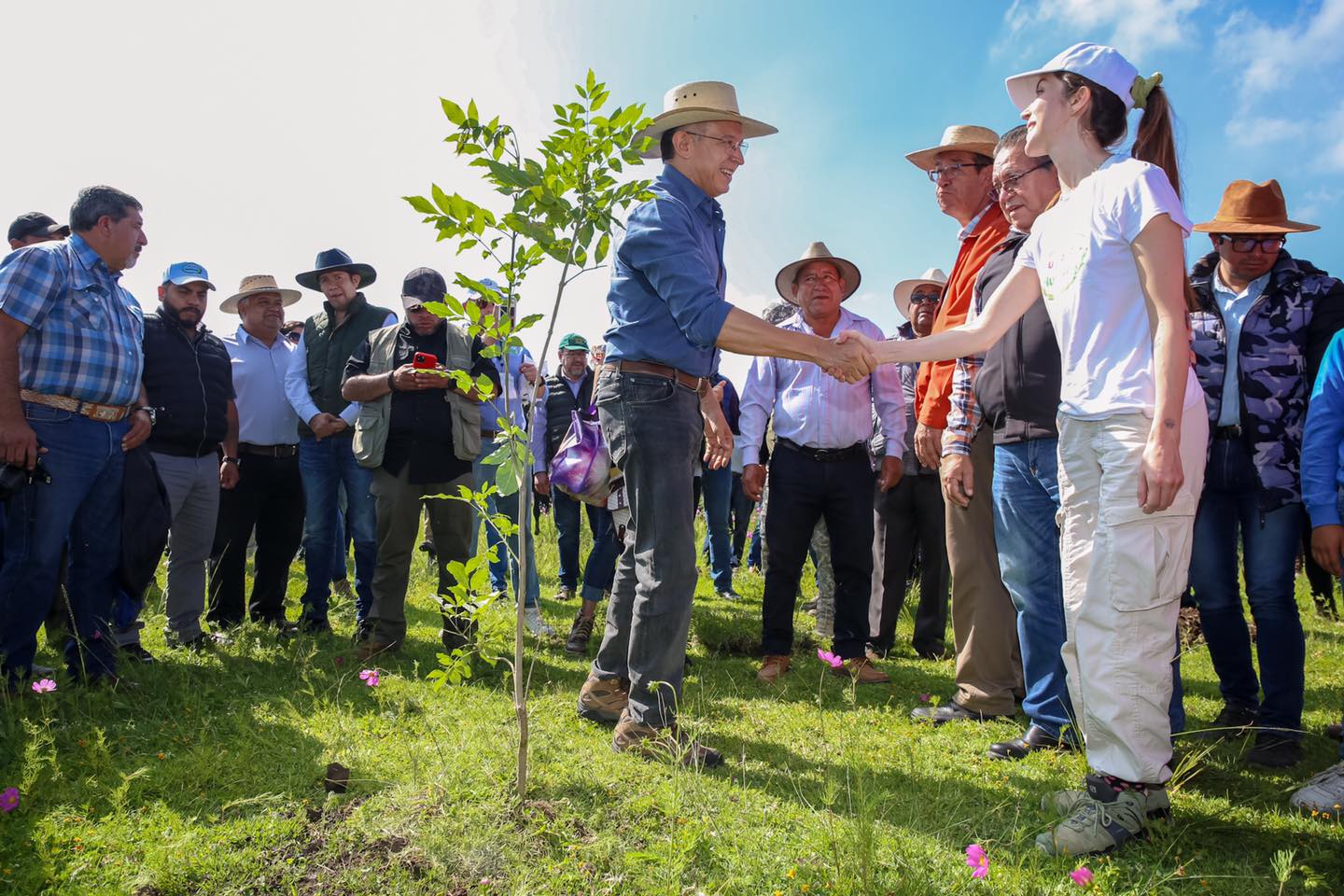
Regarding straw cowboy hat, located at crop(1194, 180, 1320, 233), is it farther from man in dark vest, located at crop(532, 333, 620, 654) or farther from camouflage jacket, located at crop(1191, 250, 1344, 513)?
man in dark vest, located at crop(532, 333, 620, 654)

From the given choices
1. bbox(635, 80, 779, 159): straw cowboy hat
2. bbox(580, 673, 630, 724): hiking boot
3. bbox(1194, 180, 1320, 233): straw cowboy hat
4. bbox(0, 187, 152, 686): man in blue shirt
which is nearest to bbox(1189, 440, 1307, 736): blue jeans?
bbox(1194, 180, 1320, 233): straw cowboy hat

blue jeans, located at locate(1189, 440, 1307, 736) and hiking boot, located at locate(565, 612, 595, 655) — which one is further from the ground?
blue jeans, located at locate(1189, 440, 1307, 736)

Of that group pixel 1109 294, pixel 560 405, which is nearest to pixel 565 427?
pixel 560 405

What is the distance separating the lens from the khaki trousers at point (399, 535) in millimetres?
5316

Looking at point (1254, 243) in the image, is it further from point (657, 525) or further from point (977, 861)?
point (977, 861)

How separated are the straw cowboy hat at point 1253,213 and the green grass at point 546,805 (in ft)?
7.86

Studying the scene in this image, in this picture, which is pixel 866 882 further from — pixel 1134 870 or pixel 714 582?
pixel 714 582

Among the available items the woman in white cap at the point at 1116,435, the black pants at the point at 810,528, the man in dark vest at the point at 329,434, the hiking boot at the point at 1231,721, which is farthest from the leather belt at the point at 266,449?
the hiking boot at the point at 1231,721

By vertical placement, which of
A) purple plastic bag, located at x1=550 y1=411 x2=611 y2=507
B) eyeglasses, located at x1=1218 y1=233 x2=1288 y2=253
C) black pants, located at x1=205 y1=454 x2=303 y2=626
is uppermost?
eyeglasses, located at x1=1218 y1=233 x2=1288 y2=253

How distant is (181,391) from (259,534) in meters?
1.28

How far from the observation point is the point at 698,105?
3791 mm

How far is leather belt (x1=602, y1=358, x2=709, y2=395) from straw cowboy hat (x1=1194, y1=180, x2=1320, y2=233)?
267 centimetres

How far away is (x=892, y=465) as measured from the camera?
18.8 ft

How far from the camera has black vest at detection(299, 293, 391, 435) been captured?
643 cm
